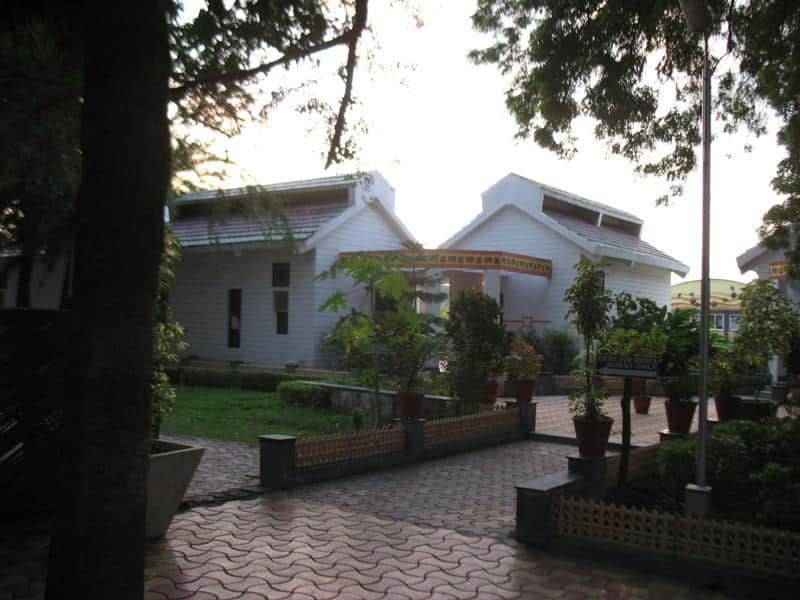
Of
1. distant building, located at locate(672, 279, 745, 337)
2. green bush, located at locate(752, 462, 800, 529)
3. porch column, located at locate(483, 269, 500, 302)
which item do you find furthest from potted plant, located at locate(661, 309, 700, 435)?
Result: distant building, located at locate(672, 279, 745, 337)

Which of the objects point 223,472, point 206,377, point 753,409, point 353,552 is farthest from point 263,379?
point 353,552

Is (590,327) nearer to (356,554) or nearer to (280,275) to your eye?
(356,554)

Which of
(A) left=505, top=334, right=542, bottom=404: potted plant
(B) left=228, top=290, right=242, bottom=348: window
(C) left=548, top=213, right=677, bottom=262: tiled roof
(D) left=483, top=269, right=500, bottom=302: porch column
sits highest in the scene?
(C) left=548, top=213, right=677, bottom=262: tiled roof

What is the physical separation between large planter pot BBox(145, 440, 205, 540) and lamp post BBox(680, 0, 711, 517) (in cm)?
466

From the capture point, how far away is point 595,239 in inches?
950

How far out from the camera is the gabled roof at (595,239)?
22938 millimetres

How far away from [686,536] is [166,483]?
15.1 ft

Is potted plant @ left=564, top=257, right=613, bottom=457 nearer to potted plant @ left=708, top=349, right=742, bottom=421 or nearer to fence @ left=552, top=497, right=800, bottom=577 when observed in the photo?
fence @ left=552, top=497, right=800, bottom=577

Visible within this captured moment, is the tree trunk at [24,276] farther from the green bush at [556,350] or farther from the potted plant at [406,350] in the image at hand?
the green bush at [556,350]

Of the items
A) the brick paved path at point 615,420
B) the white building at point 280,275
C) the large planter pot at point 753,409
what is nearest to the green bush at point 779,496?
the brick paved path at point 615,420

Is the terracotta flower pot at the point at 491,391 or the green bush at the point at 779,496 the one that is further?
the terracotta flower pot at the point at 491,391

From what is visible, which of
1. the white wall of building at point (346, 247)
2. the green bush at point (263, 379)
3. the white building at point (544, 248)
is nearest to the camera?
the green bush at point (263, 379)

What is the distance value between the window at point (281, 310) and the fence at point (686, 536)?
685 inches

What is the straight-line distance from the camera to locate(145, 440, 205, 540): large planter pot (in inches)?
252
